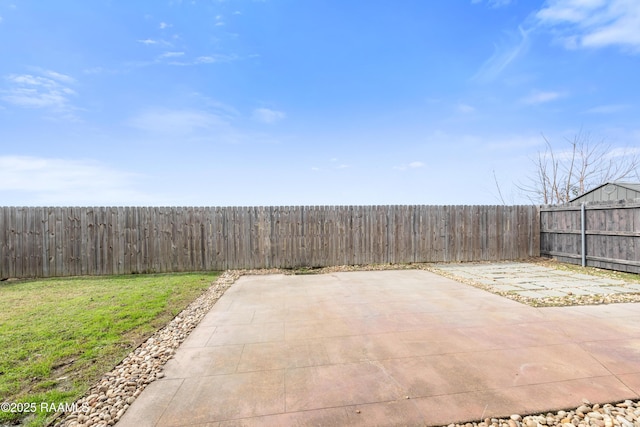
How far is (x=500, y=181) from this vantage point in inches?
583

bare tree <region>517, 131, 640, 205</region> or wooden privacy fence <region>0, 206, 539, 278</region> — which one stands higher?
bare tree <region>517, 131, 640, 205</region>

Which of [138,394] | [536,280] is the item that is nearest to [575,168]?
[536,280]

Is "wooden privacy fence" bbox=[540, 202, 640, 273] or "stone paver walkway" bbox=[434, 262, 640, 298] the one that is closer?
"stone paver walkway" bbox=[434, 262, 640, 298]

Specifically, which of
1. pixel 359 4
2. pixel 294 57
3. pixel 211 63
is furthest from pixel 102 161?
pixel 359 4

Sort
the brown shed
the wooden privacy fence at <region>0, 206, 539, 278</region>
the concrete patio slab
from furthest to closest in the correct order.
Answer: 1. the brown shed
2. the wooden privacy fence at <region>0, 206, 539, 278</region>
3. the concrete patio slab

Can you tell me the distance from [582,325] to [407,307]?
1.98m

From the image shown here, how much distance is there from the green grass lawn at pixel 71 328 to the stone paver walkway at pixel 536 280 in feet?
18.9

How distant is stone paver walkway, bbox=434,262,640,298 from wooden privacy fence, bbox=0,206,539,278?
1.13m

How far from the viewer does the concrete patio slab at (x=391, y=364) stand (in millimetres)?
1886

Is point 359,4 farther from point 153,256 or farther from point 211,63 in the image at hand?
point 153,256

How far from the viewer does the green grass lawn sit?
2.23 meters

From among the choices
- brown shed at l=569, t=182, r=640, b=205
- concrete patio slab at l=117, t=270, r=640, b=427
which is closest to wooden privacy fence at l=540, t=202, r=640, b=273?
brown shed at l=569, t=182, r=640, b=205

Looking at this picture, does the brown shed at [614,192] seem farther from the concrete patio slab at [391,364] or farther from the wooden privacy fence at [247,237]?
the concrete patio slab at [391,364]

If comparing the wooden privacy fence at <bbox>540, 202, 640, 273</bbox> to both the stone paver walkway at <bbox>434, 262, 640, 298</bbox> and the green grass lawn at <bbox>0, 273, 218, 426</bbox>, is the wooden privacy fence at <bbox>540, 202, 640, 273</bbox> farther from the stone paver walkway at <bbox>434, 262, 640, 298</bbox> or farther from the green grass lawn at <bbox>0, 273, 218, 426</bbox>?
the green grass lawn at <bbox>0, 273, 218, 426</bbox>
